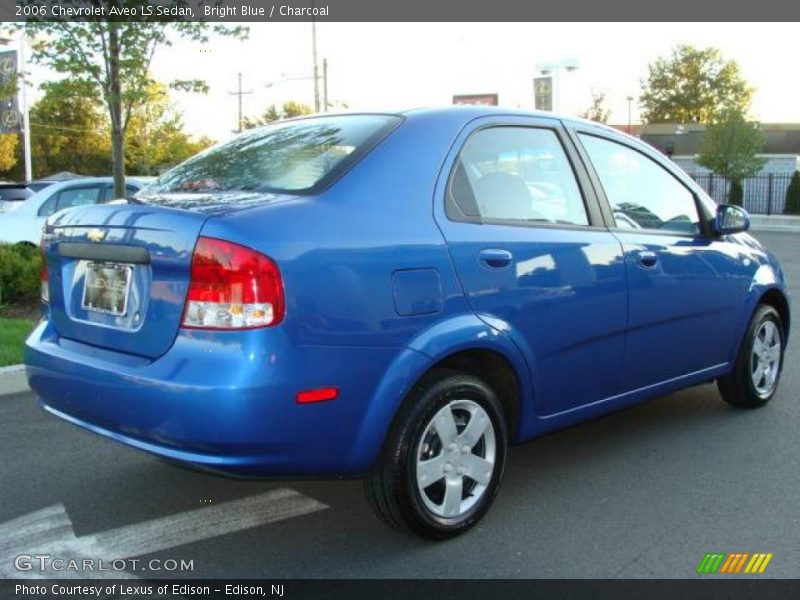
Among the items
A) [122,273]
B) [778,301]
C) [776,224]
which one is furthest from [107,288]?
[776,224]

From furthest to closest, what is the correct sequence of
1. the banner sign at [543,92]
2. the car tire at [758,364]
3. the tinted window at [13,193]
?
the banner sign at [543,92] < the tinted window at [13,193] < the car tire at [758,364]

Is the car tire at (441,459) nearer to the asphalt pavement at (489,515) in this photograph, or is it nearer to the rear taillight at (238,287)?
the asphalt pavement at (489,515)

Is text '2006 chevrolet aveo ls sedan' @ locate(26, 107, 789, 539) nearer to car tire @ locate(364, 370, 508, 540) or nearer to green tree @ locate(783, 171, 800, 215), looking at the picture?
car tire @ locate(364, 370, 508, 540)

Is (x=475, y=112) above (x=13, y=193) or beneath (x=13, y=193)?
above

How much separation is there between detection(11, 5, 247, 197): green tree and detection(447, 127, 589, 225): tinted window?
6.80m

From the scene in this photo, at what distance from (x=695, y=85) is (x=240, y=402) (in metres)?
77.0

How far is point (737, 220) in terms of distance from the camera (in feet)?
16.4

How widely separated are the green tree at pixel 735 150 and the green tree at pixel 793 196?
1.25m

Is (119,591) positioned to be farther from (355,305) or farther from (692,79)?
(692,79)

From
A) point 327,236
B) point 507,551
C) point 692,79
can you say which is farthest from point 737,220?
point 692,79

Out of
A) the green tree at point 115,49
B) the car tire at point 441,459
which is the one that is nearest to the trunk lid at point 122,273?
the car tire at point 441,459

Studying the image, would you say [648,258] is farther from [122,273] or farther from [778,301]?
[122,273]

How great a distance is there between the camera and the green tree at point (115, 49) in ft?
31.1

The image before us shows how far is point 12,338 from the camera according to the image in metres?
7.23
